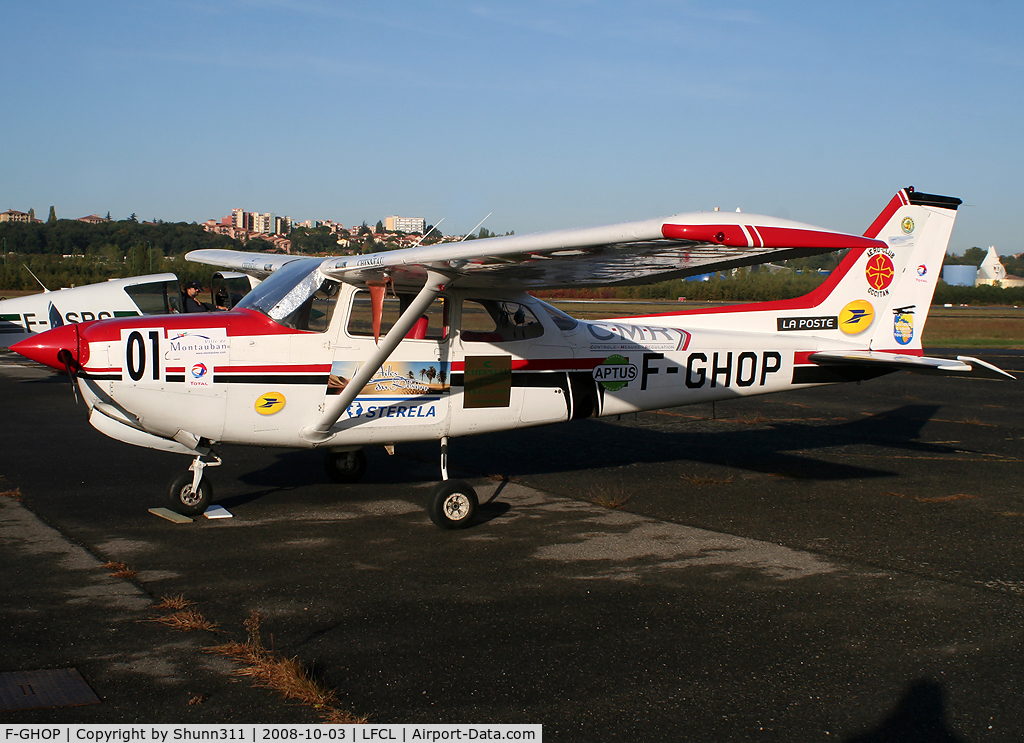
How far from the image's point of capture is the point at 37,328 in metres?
15.0

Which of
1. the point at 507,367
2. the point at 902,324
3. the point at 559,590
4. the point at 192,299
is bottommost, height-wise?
the point at 559,590

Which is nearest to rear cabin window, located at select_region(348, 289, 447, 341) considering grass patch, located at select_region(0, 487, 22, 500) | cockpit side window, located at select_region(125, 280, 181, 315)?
grass patch, located at select_region(0, 487, 22, 500)

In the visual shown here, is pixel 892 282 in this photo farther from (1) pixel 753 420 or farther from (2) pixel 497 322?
(2) pixel 497 322

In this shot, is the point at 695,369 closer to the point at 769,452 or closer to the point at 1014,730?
the point at 769,452

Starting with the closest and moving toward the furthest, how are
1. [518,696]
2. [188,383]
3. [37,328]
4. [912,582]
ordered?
1. [518,696]
2. [912,582]
3. [188,383]
4. [37,328]

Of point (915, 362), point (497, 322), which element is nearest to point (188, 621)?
point (497, 322)

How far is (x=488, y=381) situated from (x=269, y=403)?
1882 mm

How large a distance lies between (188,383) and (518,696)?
395 centimetres

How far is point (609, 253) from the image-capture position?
5.30 metres

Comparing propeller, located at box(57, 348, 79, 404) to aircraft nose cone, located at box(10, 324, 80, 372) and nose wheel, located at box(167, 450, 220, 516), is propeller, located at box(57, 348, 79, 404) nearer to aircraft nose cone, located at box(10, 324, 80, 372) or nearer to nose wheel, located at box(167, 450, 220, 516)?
aircraft nose cone, located at box(10, 324, 80, 372)

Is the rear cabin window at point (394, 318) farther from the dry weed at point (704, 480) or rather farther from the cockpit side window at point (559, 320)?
the dry weed at point (704, 480)

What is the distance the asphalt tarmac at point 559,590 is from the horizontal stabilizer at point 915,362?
1236 mm

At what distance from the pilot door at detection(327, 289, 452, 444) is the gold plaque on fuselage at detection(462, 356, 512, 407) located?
0.62 feet

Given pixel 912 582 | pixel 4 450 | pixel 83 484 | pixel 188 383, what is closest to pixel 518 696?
pixel 912 582
